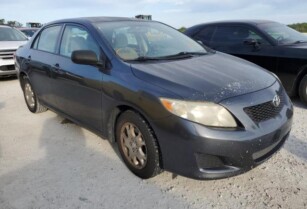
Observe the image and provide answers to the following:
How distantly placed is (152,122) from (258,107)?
0.93 metres

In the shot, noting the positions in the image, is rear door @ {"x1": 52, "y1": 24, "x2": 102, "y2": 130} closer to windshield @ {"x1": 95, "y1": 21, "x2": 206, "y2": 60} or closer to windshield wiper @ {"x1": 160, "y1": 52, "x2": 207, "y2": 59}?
windshield @ {"x1": 95, "y1": 21, "x2": 206, "y2": 60}

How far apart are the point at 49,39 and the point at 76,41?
35.9 inches

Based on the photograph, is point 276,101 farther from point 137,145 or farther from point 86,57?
point 86,57

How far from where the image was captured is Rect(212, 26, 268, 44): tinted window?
6.19 metres

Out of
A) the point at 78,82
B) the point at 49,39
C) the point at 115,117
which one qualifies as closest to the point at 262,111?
the point at 115,117

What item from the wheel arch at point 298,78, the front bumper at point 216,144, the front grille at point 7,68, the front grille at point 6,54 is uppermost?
the front bumper at point 216,144

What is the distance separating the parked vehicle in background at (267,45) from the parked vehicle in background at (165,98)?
2.18 metres

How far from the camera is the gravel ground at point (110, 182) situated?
2861 mm

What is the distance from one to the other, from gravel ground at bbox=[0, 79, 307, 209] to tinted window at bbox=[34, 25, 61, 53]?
1.31 meters

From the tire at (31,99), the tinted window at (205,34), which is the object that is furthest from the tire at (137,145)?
the tinted window at (205,34)

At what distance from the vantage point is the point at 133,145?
10.6 ft

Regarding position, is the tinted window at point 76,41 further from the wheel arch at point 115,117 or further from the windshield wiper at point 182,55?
the windshield wiper at point 182,55

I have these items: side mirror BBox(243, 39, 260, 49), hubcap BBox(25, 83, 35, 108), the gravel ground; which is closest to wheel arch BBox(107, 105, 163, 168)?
the gravel ground

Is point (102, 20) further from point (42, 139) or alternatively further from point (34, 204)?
point (34, 204)
